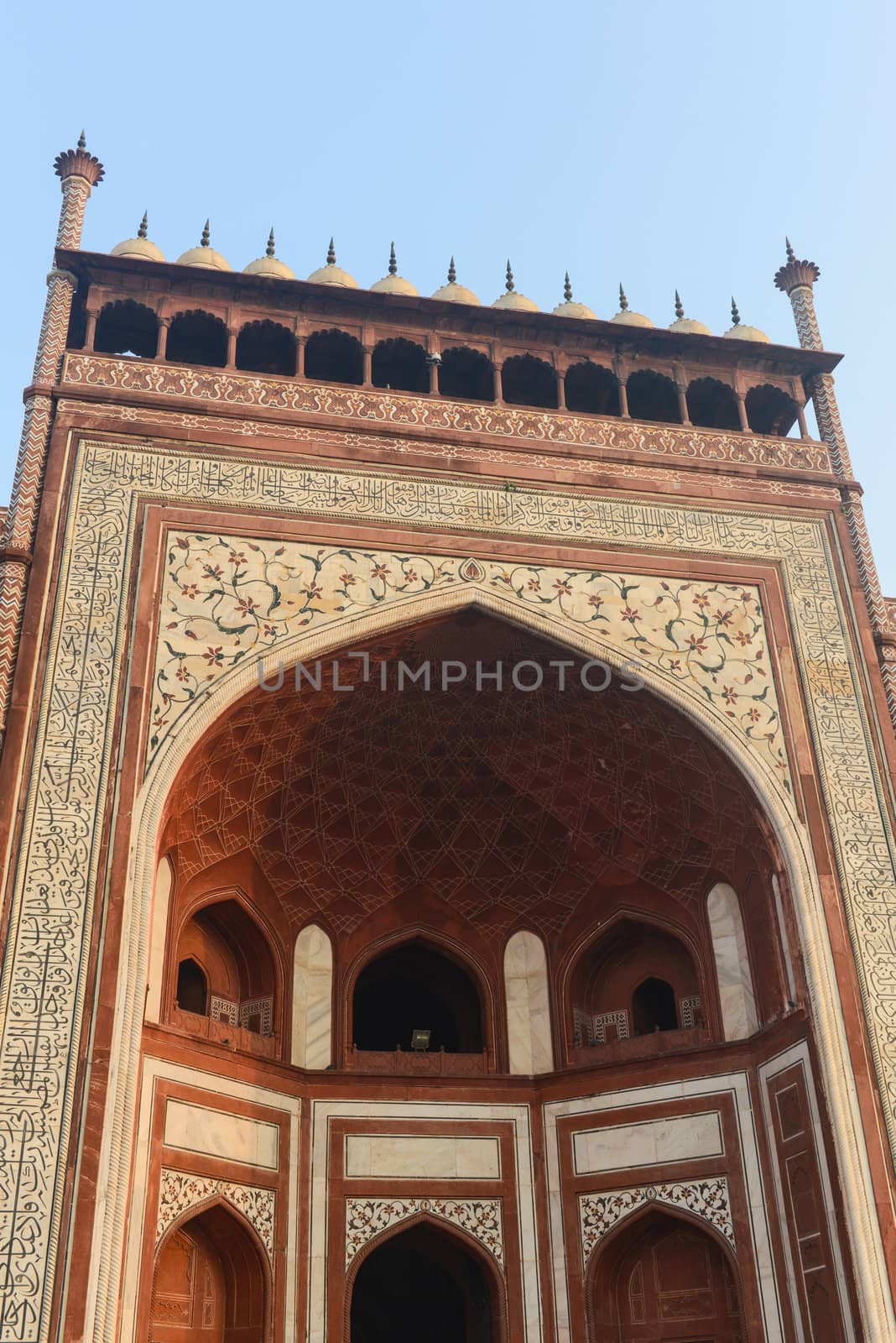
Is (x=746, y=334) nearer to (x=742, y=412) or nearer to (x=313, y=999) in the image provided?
(x=742, y=412)

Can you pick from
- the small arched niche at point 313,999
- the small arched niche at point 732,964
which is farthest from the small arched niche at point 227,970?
the small arched niche at point 732,964

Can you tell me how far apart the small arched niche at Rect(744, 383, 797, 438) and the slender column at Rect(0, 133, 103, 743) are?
5089mm

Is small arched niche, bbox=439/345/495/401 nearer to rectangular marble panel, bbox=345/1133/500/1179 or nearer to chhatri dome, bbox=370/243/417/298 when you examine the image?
chhatri dome, bbox=370/243/417/298

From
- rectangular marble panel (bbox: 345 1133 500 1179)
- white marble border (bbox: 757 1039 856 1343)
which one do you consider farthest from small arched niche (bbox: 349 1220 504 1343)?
white marble border (bbox: 757 1039 856 1343)

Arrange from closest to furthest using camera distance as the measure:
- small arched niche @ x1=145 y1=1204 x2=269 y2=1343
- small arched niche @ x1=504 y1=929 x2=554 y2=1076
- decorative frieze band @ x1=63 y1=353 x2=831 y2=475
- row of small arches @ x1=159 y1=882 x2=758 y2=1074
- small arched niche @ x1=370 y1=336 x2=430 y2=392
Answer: small arched niche @ x1=145 y1=1204 x2=269 y2=1343 → row of small arches @ x1=159 y1=882 x2=758 y2=1074 → decorative frieze band @ x1=63 y1=353 x2=831 y2=475 → small arched niche @ x1=504 y1=929 x2=554 y2=1076 → small arched niche @ x1=370 y1=336 x2=430 y2=392

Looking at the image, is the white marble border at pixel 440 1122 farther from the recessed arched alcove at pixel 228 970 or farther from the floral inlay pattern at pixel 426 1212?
the recessed arched alcove at pixel 228 970

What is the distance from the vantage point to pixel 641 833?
975cm

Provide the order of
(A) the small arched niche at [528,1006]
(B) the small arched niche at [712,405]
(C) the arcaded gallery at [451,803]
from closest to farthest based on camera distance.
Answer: (C) the arcaded gallery at [451,803] → (A) the small arched niche at [528,1006] → (B) the small arched niche at [712,405]

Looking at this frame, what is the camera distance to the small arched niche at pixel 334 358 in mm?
10101

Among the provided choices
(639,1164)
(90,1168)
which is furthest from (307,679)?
(639,1164)

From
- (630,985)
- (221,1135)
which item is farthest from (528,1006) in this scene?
(221,1135)

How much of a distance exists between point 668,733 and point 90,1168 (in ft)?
14.7

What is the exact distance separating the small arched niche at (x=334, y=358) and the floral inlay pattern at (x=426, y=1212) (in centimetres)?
563

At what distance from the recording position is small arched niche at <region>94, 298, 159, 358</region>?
982cm
